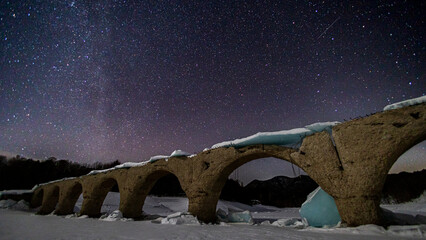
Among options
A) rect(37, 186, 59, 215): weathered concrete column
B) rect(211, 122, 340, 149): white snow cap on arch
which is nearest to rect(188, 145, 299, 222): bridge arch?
rect(211, 122, 340, 149): white snow cap on arch

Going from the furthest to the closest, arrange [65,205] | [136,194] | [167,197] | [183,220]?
[167,197], [65,205], [136,194], [183,220]

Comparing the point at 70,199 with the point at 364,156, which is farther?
the point at 70,199

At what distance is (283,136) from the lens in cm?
616

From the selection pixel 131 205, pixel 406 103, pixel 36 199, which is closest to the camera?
pixel 406 103

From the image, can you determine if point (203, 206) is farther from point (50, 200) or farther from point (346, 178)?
point (50, 200)

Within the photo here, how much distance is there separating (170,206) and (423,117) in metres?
22.5

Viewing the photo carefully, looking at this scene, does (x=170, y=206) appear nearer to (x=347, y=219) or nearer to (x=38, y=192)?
(x=38, y=192)

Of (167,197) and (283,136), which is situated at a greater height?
(283,136)

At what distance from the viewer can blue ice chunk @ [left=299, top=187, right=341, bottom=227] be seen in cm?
552

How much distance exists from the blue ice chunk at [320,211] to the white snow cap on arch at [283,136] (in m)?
1.64

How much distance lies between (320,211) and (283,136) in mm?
2211

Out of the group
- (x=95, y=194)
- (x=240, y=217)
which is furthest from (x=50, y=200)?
→ (x=240, y=217)

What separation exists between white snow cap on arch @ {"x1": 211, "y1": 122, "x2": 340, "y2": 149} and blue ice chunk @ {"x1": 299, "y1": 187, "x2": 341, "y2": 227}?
1636 millimetres

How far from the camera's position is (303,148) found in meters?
5.70
